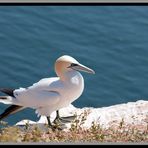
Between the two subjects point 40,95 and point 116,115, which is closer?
point 40,95

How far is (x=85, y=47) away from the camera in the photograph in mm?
11555

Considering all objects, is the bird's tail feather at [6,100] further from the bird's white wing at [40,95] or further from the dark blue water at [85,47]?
the dark blue water at [85,47]

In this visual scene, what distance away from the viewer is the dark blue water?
1059 centimetres

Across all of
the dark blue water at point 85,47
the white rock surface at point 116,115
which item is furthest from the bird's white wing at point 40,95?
the dark blue water at point 85,47

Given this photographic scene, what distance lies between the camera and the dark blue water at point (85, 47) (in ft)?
34.8

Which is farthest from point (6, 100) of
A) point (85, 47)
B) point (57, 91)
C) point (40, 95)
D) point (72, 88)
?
point (85, 47)

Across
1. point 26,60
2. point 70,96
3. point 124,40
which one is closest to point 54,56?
point 26,60

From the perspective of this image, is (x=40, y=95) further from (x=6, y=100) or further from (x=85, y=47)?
(x=85, y=47)

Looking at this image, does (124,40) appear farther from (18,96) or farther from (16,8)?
(18,96)

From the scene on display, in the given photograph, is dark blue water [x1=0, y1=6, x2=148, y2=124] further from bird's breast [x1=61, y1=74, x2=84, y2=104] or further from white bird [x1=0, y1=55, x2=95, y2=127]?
bird's breast [x1=61, y1=74, x2=84, y2=104]

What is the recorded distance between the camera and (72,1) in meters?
3.58

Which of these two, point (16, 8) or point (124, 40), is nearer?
point (124, 40)

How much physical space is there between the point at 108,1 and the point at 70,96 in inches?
134

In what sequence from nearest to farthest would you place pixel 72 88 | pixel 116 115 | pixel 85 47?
pixel 72 88 < pixel 116 115 < pixel 85 47
